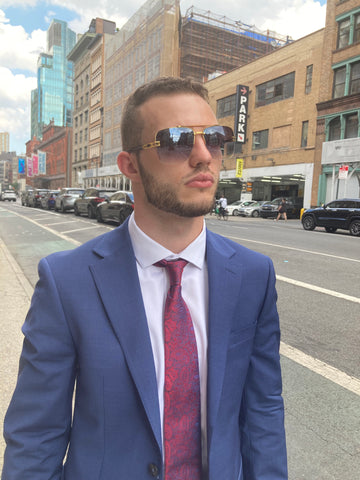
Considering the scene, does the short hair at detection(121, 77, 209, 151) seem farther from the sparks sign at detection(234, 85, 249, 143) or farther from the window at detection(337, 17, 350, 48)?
the sparks sign at detection(234, 85, 249, 143)

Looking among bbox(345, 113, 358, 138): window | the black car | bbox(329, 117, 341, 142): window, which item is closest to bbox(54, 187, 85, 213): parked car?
the black car

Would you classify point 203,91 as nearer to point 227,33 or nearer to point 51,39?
point 227,33

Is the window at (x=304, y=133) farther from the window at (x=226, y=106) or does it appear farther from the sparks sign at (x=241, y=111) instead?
the window at (x=226, y=106)

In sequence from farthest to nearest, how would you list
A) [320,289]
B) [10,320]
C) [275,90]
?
1. [275,90]
2. [320,289]
3. [10,320]

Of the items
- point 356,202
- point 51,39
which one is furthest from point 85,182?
point 51,39

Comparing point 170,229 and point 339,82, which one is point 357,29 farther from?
point 170,229

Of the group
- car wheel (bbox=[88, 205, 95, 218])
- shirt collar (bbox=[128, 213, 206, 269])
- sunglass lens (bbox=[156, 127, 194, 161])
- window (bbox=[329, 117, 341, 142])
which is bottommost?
car wheel (bbox=[88, 205, 95, 218])

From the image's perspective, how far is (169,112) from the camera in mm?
1251

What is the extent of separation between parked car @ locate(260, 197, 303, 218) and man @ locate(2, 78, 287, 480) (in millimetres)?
29251

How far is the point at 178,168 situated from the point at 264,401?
921 mm

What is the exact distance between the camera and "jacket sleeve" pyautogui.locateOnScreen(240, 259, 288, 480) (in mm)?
1353

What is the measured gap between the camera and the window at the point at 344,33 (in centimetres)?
2758

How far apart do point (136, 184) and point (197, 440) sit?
2.94ft

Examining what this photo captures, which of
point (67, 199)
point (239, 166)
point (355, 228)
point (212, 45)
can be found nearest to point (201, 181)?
point (355, 228)
